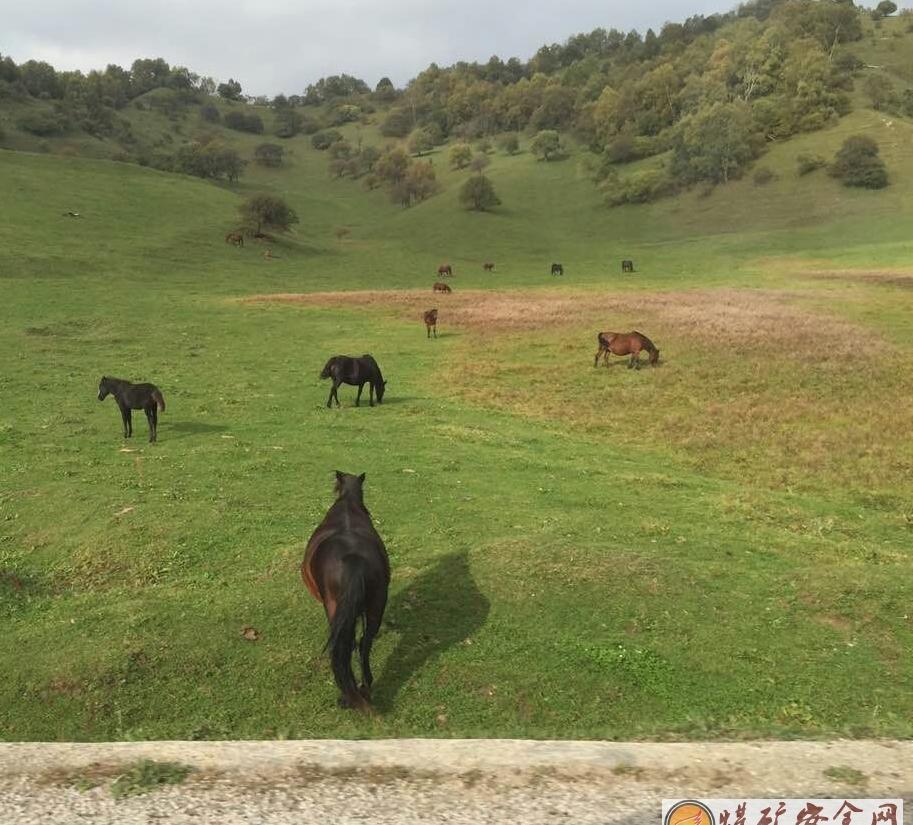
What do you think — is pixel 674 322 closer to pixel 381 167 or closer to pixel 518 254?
pixel 518 254

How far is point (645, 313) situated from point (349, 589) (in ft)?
113

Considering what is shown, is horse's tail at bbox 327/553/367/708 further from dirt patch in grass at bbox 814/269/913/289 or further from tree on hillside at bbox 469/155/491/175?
tree on hillside at bbox 469/155/491/175

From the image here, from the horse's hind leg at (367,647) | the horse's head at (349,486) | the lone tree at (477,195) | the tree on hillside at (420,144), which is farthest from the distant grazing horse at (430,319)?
the tree on hillside at (420,144)

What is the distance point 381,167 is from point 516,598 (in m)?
146

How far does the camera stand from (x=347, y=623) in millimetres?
7383

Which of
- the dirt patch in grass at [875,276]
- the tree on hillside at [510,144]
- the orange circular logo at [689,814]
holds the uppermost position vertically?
the tree on hillside at [510,144]

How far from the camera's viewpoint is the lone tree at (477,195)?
11188cm

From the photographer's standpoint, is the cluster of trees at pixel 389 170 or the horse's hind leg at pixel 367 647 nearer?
the horse's hind leg at pixel 367 647

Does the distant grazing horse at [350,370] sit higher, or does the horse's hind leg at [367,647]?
the distant grazing horse at [350,370]

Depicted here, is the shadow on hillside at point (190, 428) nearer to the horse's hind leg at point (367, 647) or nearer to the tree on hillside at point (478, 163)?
the horse's hind leg at point (367, 647)

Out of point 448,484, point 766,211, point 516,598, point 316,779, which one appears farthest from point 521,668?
point 766,211

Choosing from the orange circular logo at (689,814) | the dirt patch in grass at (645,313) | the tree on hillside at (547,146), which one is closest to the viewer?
the orange circular logo at (689,814)

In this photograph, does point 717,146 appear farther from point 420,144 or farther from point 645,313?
point 420,144

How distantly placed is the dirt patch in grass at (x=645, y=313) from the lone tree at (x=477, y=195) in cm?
6351
